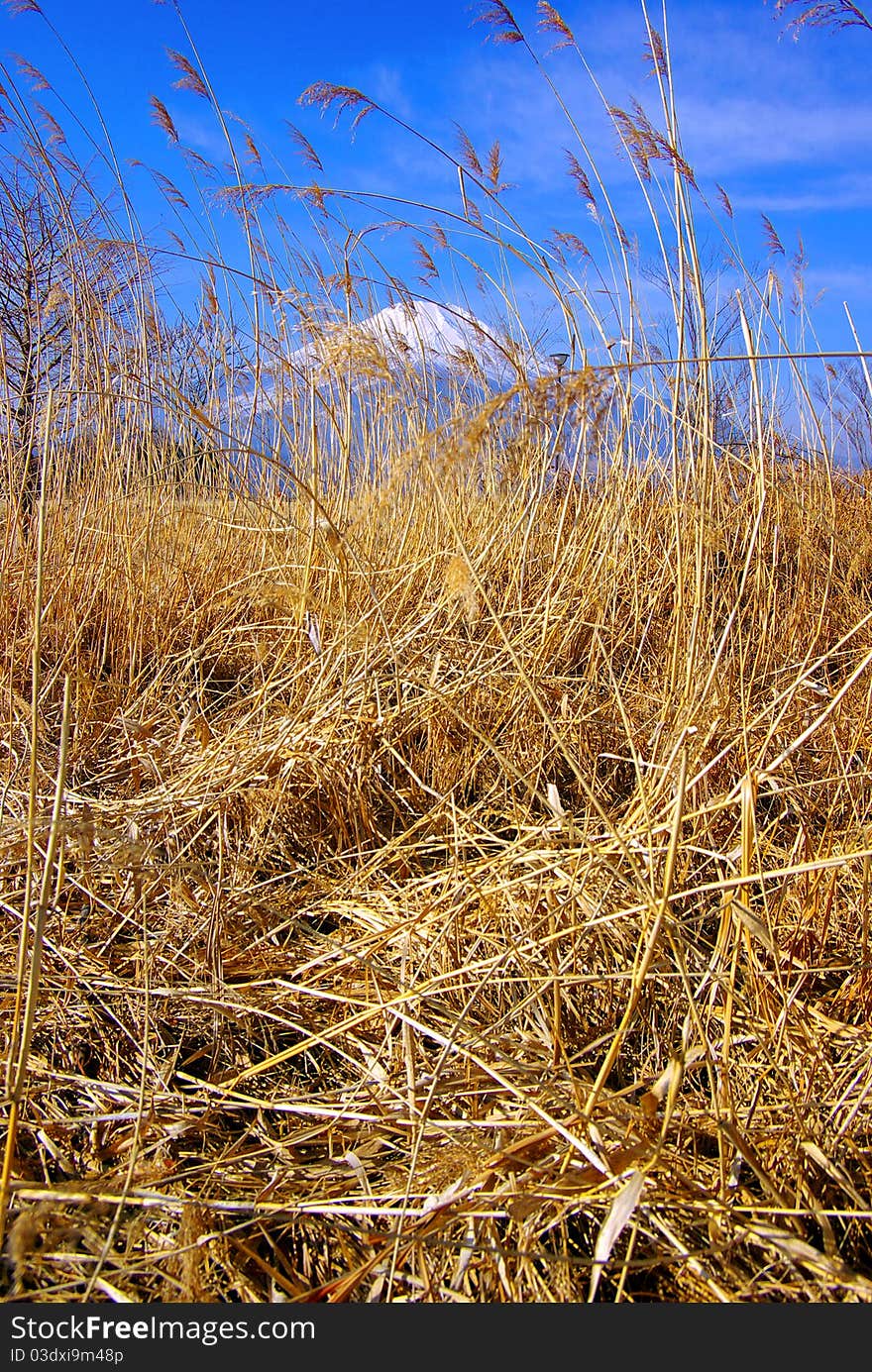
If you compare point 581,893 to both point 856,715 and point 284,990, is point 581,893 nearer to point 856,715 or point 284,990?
point 284,990

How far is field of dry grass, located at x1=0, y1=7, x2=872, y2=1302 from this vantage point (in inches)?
21.3

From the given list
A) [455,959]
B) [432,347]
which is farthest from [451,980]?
[432,347]

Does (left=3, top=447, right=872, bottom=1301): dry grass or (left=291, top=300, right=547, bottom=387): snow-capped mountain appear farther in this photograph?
(left=291, top=300, right=547, bottom=387): snow-capped mountain

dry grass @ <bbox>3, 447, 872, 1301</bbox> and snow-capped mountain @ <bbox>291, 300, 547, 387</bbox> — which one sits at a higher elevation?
snow-capped mountain @ <bbox>291, 300, 547, 387</bbox>

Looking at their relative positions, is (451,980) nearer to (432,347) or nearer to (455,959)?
(455,959)

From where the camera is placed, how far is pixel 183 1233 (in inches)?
20.9

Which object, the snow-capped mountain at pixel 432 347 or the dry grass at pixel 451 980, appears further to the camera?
the snow-capped mountain at pixel 432 347

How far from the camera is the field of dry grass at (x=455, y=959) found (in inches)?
21.3

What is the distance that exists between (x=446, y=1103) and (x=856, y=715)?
764 millimetres

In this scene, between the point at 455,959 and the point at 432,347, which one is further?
the point at 432,347

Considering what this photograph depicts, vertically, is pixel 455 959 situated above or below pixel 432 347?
below

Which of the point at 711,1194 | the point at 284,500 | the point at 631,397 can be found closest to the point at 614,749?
→ the point at 631,397

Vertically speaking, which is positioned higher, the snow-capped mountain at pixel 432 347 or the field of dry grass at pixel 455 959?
the snow-capped mountain at pixel 432 347

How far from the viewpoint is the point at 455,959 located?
0.79 meters
